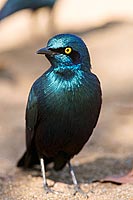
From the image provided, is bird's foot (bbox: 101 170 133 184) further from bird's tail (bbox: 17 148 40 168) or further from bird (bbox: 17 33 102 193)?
bird's tail (bbox: 17 148 40 168)

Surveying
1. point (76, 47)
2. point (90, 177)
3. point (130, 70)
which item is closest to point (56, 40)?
point (76, 47)

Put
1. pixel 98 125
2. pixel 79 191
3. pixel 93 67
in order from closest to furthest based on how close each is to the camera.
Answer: pixel 79 191
pixel 98 125
pixel 93 67

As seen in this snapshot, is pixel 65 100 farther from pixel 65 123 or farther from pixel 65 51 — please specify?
pixel 65 51

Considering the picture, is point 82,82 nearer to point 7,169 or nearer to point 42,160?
point 42,160

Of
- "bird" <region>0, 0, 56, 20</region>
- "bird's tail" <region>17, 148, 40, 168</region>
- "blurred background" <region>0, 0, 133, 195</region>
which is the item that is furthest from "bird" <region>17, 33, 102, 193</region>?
"blurred background" <region>0, 0, 133, 195</region>

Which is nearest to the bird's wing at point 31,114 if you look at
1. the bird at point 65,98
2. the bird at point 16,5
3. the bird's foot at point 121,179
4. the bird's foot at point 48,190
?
the bird at point 65,98

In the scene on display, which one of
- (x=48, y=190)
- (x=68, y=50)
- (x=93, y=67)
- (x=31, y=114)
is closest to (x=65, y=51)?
(x=68, y=50)
